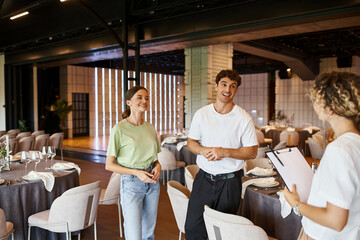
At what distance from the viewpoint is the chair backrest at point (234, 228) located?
218 centimetres


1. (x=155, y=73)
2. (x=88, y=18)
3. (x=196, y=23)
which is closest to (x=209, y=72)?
(x=196, y=23)

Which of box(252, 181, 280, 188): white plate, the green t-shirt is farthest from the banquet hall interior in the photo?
the green t-shirt

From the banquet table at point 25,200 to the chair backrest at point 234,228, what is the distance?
238 centimetres

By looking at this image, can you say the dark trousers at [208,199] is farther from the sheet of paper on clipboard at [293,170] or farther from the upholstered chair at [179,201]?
the sheet of paper on clipboard at [293,170]

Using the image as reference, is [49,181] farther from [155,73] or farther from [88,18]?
[155,73]

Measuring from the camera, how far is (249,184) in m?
3.36

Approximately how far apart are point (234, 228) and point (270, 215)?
3.05 ft

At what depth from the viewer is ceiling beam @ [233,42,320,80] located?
1036cm

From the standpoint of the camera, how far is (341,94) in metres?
1.39

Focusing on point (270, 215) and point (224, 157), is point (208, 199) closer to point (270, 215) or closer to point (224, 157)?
point (224, 157)

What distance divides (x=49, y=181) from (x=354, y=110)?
340cm

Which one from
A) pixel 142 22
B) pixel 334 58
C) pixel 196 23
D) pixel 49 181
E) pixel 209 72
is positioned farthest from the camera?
pixel 334 58

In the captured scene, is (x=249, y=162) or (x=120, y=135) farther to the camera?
(x=249, y=162)

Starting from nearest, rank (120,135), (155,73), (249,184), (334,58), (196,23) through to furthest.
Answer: (120,135), (249,184), (196,23), (334,58), (155,73)
